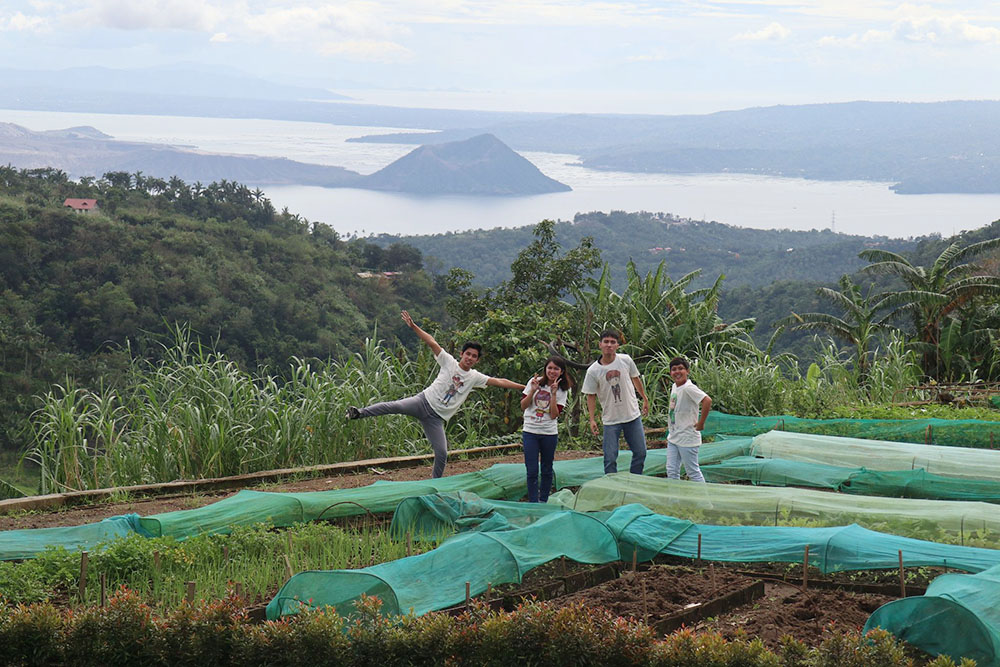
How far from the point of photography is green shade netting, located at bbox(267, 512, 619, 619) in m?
5.07

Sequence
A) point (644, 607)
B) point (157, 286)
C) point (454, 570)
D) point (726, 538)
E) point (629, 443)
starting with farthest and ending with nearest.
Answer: point (157, 286)
point (629, 443)
point (726, 538)
point (454, 570)
point (644, 607)

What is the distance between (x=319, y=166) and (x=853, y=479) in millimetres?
144383

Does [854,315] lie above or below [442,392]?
below

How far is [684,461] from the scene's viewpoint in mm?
8336

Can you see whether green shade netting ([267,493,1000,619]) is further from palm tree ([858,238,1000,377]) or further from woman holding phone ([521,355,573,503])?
palm tree ([858,238,1000,377])

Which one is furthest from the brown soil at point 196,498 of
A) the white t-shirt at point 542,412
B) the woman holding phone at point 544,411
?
the white t-shirt at point 542,412

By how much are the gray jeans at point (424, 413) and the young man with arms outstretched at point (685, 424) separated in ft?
6.80

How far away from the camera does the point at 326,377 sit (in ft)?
34.8

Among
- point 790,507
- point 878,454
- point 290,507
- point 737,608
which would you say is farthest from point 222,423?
point 878,454

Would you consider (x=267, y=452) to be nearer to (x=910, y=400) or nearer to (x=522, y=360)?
(x=522, y=360)

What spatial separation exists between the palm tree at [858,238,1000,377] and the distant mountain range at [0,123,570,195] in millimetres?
110877

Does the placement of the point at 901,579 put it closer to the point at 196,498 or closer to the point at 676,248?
the point at 196,498

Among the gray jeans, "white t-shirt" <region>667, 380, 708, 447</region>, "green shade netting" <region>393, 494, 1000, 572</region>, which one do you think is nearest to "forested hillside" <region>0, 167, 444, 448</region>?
the gray jeans

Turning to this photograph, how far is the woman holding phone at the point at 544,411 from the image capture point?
7.89 metres
